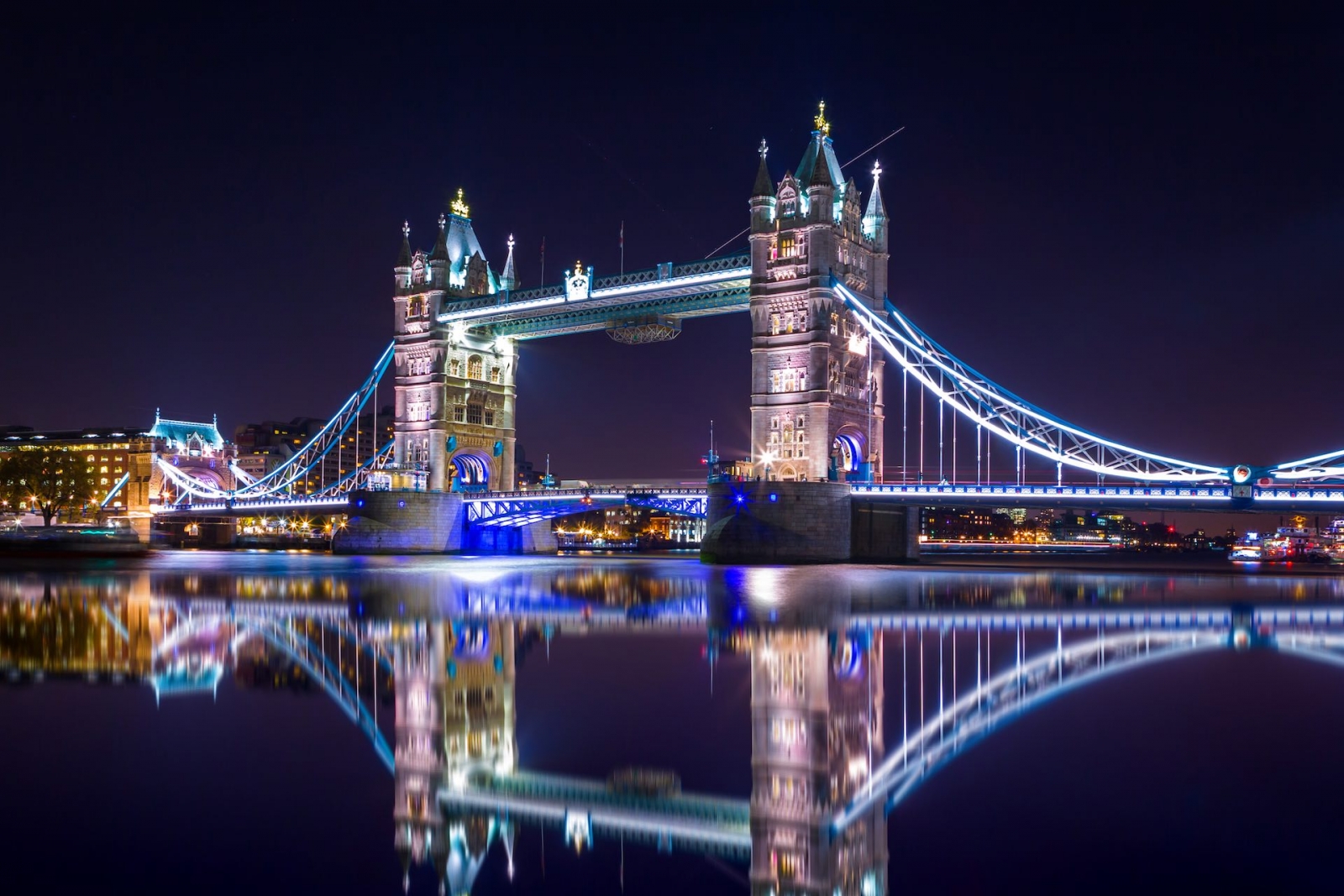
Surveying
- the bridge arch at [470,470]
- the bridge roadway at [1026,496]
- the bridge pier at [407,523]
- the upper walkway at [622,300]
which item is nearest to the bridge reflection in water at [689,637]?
the bridge roadway at [1026,496]

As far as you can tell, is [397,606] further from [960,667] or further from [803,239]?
[803,239]

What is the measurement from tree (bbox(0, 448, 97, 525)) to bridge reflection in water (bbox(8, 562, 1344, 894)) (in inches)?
1566

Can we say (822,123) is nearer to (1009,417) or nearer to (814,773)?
(1009,417)

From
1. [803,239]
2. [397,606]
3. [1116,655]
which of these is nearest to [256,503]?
[803,239]

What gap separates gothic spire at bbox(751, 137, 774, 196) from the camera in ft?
155

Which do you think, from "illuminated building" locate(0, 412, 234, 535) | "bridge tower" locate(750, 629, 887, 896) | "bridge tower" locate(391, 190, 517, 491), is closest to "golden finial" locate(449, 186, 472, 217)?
"bridge tower" locate(391, 190, 517, 491)

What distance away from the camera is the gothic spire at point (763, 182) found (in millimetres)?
47344

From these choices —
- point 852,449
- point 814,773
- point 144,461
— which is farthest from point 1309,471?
point 144,461

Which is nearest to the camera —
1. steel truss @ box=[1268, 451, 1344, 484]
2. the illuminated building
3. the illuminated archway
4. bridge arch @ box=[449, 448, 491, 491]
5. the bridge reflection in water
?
the bridge reflection in water

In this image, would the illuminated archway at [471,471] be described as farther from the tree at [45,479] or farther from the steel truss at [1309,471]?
the steel truss at [1309,471]

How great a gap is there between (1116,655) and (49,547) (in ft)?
170

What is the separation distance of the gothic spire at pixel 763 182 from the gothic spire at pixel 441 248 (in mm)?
21526

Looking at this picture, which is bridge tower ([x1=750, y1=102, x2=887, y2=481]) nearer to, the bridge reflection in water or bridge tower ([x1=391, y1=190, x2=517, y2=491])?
the bridge reflection in water

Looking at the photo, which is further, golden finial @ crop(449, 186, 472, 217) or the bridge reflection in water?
golden finial @ crop(449, 186, 472, 217)
